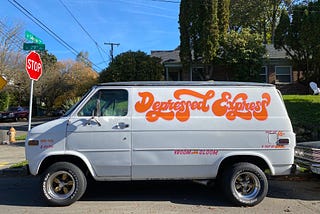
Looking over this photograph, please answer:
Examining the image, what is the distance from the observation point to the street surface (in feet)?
21.3

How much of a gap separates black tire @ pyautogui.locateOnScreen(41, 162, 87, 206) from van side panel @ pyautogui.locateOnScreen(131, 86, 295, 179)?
1.00 m

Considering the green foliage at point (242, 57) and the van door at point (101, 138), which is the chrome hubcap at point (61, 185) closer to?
the van door at point (101, 138)

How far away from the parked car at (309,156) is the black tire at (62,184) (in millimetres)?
4397

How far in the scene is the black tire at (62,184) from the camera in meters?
6.61

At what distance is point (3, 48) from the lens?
4019cm

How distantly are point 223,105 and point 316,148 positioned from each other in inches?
85.5

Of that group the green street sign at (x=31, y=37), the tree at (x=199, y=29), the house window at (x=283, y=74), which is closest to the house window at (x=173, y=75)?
the tree at (x=199, y=29)

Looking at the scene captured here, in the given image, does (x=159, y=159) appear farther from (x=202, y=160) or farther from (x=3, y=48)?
(x=3, y=48)

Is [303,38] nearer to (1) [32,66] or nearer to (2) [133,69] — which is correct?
(2) [133,69]

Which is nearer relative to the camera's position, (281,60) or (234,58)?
(234,58)

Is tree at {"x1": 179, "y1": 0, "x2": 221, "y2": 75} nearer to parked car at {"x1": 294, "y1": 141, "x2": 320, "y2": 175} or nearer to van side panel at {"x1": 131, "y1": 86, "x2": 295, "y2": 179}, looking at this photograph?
parked car at {"x1": 294, "y1": 141, "x2": 320, "y2": 175}

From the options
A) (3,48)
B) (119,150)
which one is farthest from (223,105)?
(3,48)

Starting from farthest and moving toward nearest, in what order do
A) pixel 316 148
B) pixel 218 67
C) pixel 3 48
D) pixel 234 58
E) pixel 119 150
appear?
1. pixel 3 48
2. pixel 218 67
3. pixel 234 58
4. pixel 316 148
5. pixel 119 150

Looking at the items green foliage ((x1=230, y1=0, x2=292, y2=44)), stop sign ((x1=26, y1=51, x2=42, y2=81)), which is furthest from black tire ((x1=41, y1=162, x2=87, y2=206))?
green foliage ((x1=230, y1=0, x2=292, y2=44))
